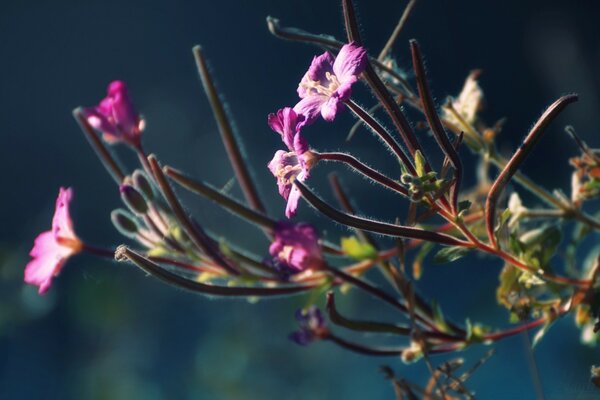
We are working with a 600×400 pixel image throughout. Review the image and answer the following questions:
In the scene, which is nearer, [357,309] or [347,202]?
[347,202]

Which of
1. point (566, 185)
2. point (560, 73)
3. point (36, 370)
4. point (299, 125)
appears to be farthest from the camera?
point (566, 185)

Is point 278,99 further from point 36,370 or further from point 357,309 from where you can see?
point 36,370

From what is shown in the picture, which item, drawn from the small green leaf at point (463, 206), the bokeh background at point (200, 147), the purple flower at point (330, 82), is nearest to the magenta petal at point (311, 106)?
the purple flower at point (330, 82)

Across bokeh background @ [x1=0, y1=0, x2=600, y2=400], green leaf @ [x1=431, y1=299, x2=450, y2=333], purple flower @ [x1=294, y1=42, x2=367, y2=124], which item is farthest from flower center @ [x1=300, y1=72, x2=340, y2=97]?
bokeh background @ [x1=0, y1=0, x2=600, y2=400]

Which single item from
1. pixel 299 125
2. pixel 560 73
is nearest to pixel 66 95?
pixel 560 73

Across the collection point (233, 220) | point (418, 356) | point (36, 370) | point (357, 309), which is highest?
point (418, 356)

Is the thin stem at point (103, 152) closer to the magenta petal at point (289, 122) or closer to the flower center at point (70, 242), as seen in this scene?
the flower center at point (70, 242)
